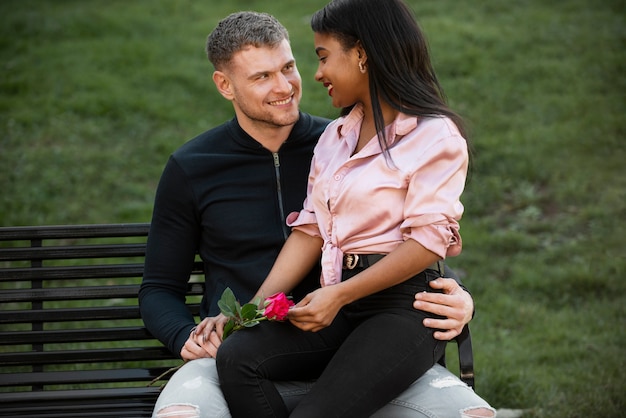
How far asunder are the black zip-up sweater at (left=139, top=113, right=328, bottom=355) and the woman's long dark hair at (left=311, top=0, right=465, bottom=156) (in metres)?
0.71

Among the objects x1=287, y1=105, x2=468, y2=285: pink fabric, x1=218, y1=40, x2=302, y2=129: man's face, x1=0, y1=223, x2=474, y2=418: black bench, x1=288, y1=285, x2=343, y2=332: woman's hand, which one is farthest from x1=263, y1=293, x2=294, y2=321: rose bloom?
x1=218, y1=40, x2=302, y2=129: man's face

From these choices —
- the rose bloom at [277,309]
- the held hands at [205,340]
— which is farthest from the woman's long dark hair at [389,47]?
the held hands at [205,340]

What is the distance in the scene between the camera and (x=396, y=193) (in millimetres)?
2945

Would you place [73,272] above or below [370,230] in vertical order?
below

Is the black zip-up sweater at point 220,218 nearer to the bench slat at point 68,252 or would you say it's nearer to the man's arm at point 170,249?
the man's arm at point 170,249

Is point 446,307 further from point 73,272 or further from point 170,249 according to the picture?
point 73,272

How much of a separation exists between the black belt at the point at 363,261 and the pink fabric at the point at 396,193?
0.02 metres

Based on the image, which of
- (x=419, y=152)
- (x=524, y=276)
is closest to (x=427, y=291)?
(x=419, y=152)

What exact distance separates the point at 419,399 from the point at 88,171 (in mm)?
4663

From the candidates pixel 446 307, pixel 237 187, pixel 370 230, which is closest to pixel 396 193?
pixel 370 230

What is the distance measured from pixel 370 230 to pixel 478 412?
2.37 feet

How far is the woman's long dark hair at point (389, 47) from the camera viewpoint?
2.99 metres

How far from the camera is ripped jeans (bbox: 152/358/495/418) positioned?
289 cm

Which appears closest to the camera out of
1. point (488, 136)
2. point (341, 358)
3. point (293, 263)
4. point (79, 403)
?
point (341, 358)
